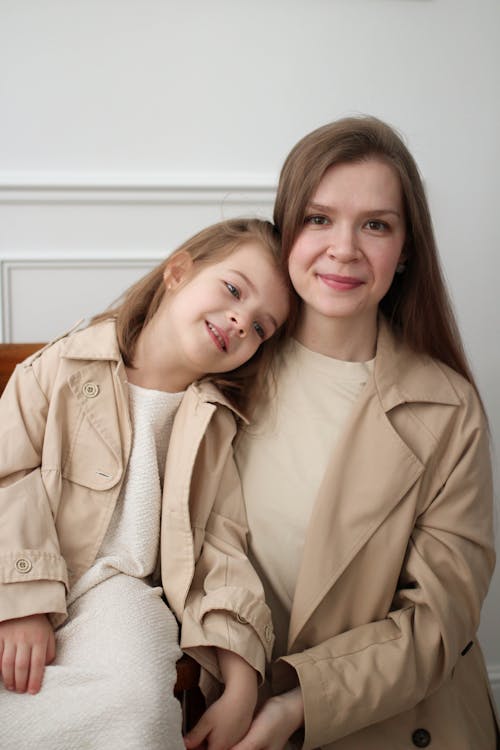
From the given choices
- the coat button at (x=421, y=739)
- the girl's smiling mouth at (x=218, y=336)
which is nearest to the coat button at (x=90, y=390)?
the girl's smiling mouth at (x=218, y=336)

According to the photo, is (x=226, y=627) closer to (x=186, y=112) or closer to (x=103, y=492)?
(x=103, y=492)

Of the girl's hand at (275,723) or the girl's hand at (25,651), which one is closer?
the girl's hand at (25,651)

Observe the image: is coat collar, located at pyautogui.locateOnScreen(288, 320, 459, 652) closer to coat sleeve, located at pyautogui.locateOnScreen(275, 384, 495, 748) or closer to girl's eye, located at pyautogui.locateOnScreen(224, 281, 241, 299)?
Result: coat sleeve, located at pyautogui.locateOnScreen(275, 384, 495, 748)

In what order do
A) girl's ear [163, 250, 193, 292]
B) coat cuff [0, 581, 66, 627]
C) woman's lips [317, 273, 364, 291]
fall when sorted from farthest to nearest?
girl's ear [163, 250, 193, 292], woman's lips [317, 273, 364, 291], coat cuff [0, 581, 66, 627]

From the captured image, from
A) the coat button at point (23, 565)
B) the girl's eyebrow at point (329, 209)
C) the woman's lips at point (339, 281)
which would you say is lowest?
the coat button at point (23, 565)

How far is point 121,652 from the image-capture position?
1087 mm

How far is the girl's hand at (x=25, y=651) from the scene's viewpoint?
107 centimetres

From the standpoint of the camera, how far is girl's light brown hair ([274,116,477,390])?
1331 mm

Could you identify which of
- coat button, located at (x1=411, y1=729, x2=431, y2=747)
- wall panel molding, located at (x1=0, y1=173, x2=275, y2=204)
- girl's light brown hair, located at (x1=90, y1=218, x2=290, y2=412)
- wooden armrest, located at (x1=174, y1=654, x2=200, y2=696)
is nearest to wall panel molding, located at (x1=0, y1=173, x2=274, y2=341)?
wall panel molding, located at (x1=0, y1=173, x2=275, y2=204)

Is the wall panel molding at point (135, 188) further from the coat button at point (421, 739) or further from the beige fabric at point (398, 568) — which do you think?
the coat button at point (421, 739)

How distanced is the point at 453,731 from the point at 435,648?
0.61ft

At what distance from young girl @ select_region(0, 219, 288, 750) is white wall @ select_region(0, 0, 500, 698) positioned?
1.31 feet

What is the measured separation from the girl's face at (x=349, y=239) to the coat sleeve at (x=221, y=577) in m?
0.29

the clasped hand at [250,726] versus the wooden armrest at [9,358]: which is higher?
the wooden armrest at [9,358]
